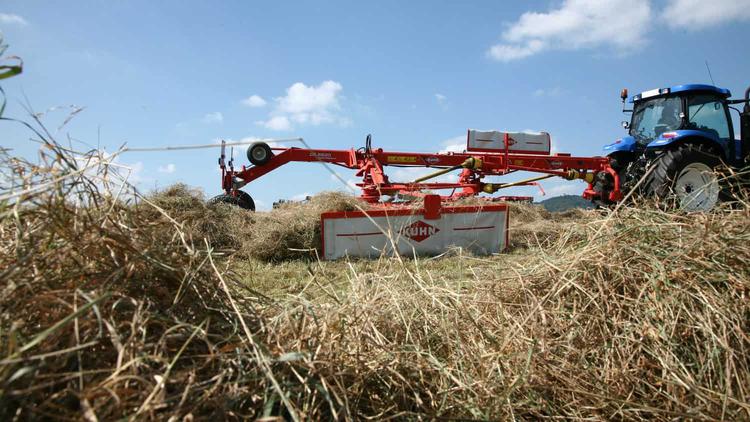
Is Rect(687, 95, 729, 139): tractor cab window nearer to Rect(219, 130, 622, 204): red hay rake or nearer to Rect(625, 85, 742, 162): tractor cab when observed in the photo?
Rect(625, 85, 742, 162): tractor cab

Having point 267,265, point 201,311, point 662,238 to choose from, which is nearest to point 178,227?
point 201,311

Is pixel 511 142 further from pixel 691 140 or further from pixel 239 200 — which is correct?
pixel 239 200

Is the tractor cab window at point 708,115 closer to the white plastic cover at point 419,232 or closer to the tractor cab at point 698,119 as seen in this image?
the tractor cab at point 698,119

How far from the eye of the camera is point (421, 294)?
1.97 metres

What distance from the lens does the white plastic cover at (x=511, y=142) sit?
33.4 ft

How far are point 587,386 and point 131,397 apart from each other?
50.7 inches

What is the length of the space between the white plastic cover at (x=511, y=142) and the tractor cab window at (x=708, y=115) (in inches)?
136

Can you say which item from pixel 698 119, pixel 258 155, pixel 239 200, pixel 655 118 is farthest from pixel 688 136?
pixel 239 200

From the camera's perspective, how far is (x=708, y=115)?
25.1 feet

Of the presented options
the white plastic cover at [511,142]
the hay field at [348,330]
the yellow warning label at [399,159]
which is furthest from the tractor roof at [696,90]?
the hay field at [348,330]

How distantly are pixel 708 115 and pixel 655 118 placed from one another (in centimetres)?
81

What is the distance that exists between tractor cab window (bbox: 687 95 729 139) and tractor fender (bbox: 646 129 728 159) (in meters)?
0.17

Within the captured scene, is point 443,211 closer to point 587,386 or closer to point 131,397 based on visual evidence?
point 587,386

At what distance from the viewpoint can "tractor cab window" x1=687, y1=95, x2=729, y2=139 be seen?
24.8 ft
